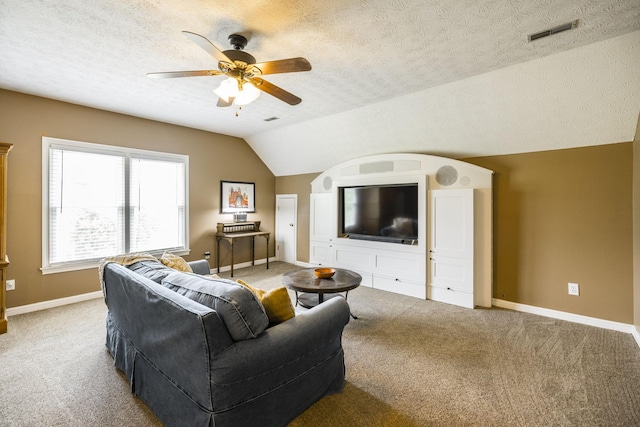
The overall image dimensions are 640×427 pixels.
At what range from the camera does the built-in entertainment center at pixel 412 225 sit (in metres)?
3.85

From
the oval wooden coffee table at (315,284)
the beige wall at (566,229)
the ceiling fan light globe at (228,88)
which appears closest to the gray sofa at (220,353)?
the oval wooden coffee table at (315,284)

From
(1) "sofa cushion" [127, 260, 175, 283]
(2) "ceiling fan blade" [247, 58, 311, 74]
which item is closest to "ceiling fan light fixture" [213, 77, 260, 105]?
(2) "ceiling fan blade" [247, 58, 311, 74]

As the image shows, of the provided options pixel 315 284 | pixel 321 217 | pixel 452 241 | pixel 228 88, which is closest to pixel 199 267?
pixel 315 284

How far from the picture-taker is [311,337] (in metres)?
1.78

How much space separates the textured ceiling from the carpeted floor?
276 centimetres

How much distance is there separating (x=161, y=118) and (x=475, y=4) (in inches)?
176

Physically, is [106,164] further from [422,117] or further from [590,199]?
[590,199]

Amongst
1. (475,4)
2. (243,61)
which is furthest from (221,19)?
(475,4)

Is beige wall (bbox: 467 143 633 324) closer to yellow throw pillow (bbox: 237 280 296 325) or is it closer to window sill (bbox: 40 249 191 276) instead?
yellow throw pillow (bbox: 237 280 296 325)

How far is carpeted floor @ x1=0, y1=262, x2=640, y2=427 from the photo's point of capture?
6.15ft

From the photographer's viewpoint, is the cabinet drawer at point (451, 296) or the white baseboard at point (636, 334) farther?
the cabinet drawer at point (451, 296)

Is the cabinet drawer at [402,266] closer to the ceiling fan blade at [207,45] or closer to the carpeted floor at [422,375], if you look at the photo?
the carpeted floor at [422,375]

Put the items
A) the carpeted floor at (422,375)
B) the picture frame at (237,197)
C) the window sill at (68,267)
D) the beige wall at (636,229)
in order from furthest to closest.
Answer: the picture frame at (237,197) → the window sill at (68,267) → the beige wall at (636,229) → the carpeted floor at (422,375)

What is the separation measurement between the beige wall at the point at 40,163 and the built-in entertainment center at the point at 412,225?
226 centimetres
